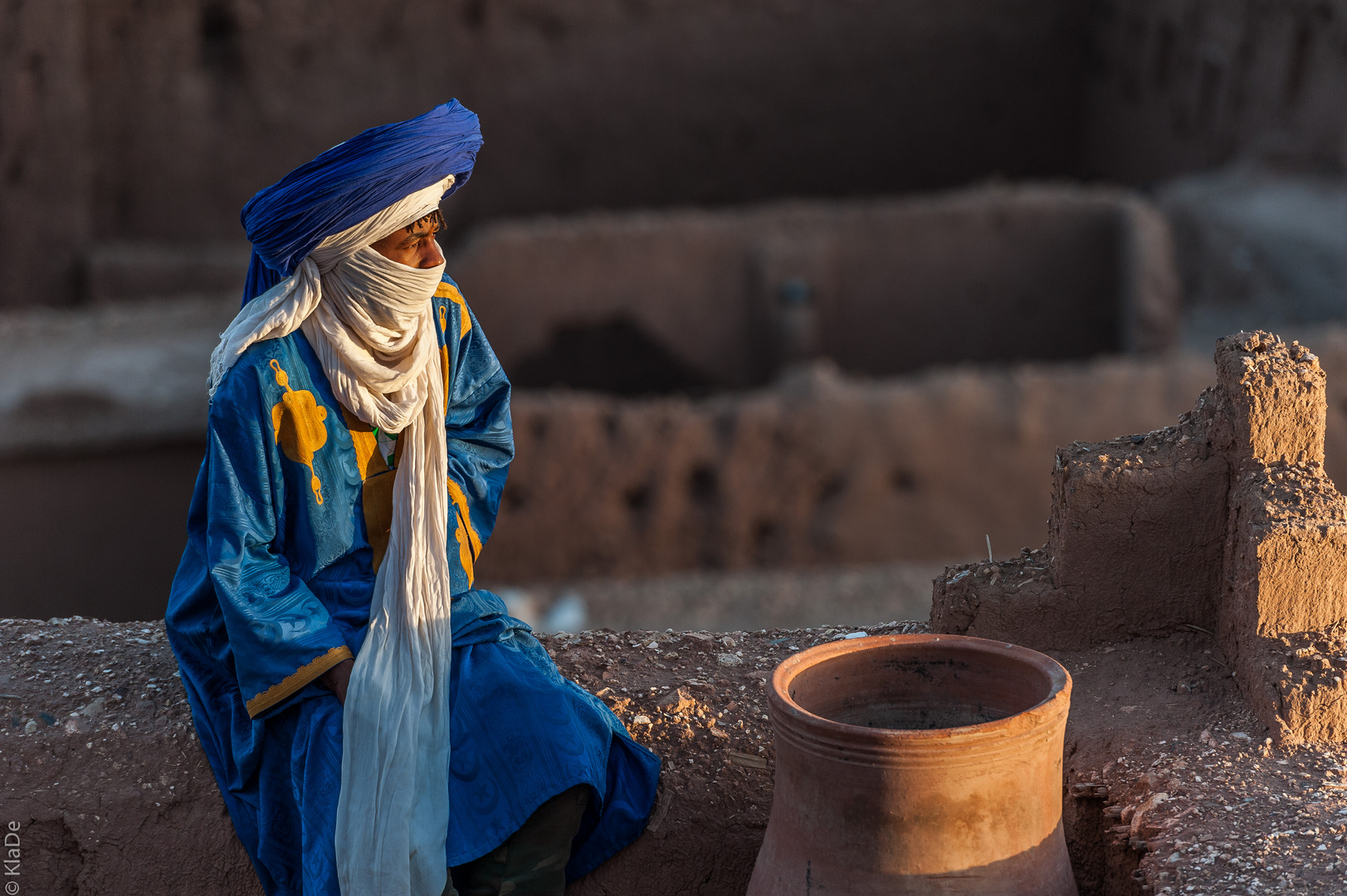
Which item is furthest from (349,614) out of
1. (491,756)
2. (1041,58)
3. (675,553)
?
(1041,58)

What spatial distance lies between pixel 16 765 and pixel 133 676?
0.30 m

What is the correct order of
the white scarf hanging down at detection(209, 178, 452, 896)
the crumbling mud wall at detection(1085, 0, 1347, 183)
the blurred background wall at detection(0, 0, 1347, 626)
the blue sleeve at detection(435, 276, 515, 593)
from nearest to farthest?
the white scarf hanging down at detection(209, 178, 452, 896) → the blue sleeve at detection(435, 276, 515, 593) → the blurred background wall at detection(0, 0, 1347, 626) → the crumbling mud wall at detection(1085, 0, 1347, 183)

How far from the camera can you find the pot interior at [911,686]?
250cm

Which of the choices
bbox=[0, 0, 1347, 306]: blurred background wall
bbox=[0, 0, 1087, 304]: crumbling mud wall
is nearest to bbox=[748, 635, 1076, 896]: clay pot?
bbox=[0, 0, 1347, 306]: blurred background wall

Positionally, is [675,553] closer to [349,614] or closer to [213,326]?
[213,326]

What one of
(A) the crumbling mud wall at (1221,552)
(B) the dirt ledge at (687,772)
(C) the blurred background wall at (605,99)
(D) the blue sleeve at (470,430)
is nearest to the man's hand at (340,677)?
(D) the blue sleeve at (470,430)

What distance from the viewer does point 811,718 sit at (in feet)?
7.27

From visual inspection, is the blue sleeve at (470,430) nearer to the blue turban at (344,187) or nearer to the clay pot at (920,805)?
the blue turban at (344,187)

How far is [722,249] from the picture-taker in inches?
359

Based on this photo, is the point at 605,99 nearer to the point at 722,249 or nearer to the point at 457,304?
the point at 722,249

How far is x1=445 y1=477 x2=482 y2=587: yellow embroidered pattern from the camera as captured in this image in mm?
2654

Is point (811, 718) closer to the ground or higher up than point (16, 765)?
higher up

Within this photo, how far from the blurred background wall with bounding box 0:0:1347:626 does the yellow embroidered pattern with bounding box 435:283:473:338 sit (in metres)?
3.91

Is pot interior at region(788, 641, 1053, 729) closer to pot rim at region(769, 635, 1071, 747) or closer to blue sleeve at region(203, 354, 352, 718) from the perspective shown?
pot rim at region(769, 635, 1071, 747)
